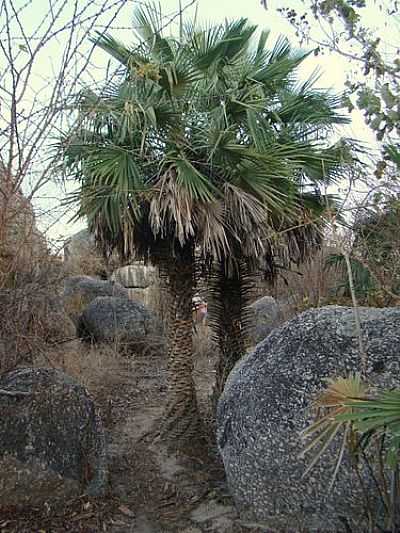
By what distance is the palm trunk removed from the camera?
22.3 feet

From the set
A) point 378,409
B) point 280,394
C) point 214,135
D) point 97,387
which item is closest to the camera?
point 378,409

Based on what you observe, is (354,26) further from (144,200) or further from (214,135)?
(144,200)

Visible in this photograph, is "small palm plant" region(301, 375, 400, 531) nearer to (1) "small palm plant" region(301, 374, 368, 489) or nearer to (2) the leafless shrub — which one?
(1) "small palm plant" region(301, 374, 368, 489)

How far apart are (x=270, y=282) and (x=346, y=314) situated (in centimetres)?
327

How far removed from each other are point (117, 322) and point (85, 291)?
274 cm

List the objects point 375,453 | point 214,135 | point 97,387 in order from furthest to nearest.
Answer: point 97,387 → point 214,135 → point 375,453

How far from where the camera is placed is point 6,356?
16.8 ft

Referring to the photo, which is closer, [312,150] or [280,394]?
[280,394]

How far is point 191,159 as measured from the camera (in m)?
6.30

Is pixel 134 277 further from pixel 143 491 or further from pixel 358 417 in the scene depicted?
pixel 358 417

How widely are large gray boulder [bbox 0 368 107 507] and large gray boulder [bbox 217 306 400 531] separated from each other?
126cm

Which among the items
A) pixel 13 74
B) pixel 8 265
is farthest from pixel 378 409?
pixel 8 265

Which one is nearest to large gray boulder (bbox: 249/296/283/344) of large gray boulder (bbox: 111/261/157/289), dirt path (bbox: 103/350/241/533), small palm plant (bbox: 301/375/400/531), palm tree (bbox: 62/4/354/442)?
dirt path (bbox: 103/350/241/533)

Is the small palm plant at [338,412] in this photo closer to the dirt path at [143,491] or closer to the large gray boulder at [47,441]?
the dirt path at [143,491]
